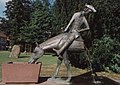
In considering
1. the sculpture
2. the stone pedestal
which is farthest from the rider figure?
the stone pedestal

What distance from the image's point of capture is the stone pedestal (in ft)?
26.9

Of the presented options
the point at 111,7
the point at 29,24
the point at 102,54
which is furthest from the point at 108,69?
the point at 29,24

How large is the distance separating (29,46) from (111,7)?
35409 millimetres

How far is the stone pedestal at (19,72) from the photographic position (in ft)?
26.9

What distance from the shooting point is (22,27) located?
53469 millimetres

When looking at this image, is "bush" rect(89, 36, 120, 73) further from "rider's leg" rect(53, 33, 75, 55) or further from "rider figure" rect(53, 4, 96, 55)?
"rider's leg" rect(53, 33, 75, 55)

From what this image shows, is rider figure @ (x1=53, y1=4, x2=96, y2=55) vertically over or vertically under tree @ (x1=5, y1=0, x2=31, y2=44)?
under

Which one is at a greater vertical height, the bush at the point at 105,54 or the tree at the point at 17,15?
the tree at the point at 17,15

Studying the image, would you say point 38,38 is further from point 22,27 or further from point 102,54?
point 102,54

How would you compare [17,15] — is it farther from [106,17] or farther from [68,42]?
[68,42]

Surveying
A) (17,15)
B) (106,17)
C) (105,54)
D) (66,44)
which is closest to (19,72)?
(66,44)

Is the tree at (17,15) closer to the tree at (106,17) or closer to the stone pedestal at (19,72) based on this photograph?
the tree at (106,17)

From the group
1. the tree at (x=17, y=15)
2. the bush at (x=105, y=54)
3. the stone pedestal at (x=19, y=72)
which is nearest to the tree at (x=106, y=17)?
the bush at (x=105, y=54)

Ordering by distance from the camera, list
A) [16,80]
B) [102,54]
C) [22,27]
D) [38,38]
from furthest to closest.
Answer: [22,27], [38,38], [102,54], [16,80]
